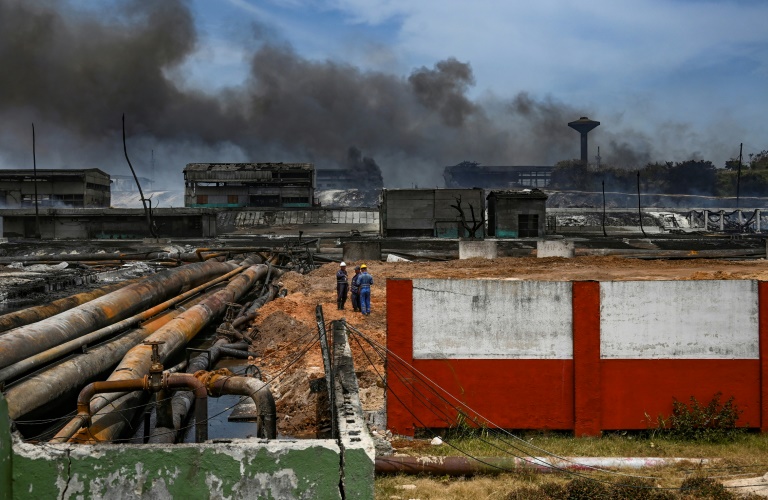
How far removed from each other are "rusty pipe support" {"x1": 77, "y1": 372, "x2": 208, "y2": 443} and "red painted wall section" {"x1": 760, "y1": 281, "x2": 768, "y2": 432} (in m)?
8.64

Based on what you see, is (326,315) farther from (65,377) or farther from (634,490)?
(634,490)

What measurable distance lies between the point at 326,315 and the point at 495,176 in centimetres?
11809

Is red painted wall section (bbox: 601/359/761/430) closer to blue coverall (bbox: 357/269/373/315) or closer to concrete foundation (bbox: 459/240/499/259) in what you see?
blue coverall (bbox: 357/269/373/315)

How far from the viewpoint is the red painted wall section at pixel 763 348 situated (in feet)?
36.3

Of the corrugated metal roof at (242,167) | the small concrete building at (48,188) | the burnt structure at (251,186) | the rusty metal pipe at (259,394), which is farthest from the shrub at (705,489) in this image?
the small concrete building at (48,188)

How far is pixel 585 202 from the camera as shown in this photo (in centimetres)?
10406

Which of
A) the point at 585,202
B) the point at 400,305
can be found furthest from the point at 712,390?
the point at 585,202

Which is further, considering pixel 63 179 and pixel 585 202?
pixel 585 202

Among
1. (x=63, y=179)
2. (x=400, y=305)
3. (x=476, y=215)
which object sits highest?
(x=63, y=179)

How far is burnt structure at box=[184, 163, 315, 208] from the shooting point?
68.0 metres

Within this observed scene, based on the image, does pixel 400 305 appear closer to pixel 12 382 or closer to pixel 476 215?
pixel 12 382

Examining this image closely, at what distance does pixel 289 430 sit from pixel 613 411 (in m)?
5.29

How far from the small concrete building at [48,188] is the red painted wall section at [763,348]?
62288 millimetres

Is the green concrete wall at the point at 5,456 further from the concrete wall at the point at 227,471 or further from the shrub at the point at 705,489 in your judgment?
the shrub at the point at 705,489
